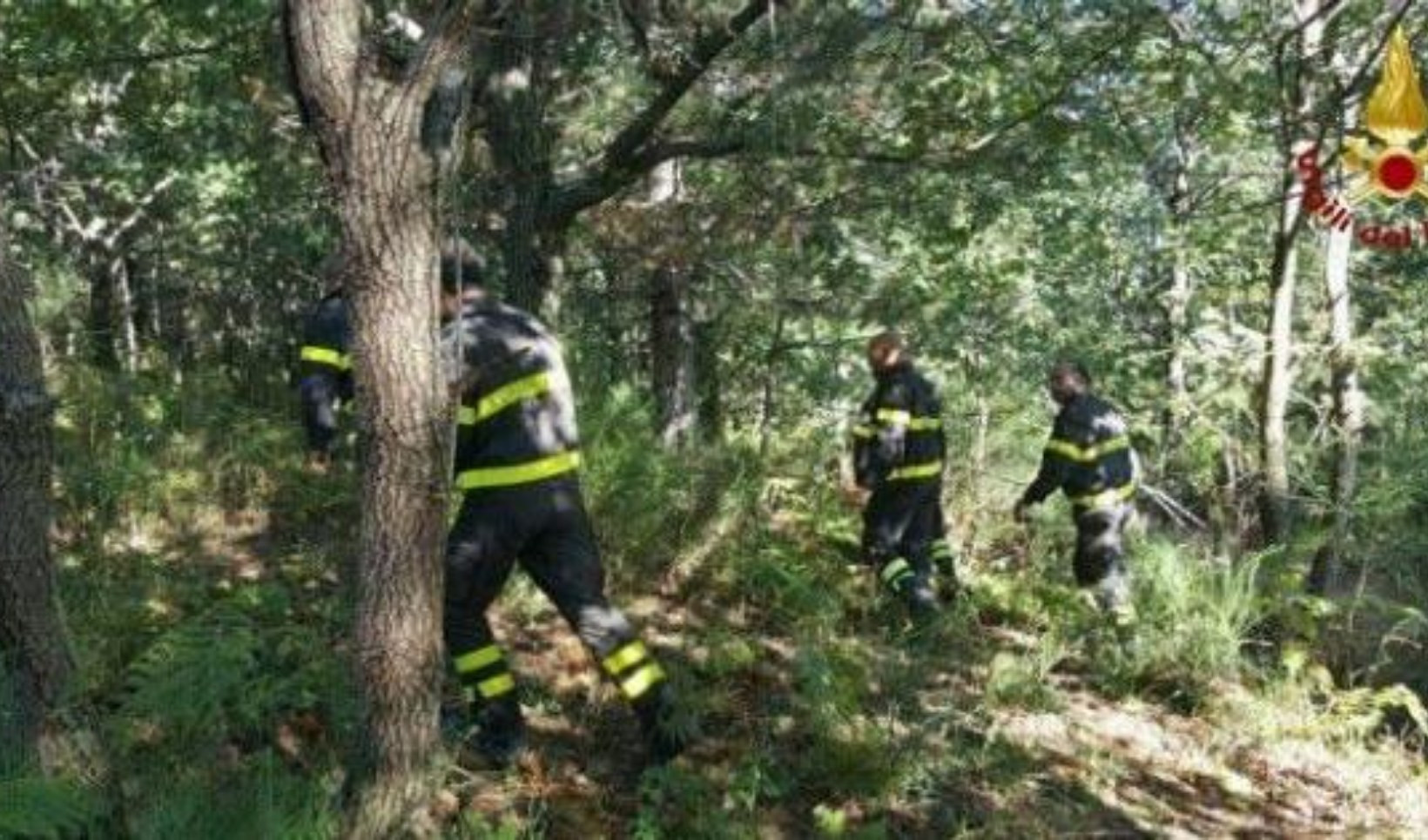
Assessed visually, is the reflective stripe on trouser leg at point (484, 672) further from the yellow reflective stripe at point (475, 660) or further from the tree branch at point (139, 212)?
the tree branch at point (139, 212)

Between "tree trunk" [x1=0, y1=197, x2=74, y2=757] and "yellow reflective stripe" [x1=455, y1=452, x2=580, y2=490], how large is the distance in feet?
5.22

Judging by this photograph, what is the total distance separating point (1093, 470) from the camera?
9570 millimetres

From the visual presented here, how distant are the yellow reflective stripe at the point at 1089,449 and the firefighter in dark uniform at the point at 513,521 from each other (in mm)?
4627

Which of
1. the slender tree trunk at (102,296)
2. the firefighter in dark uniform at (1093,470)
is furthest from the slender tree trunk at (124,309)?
the firefighter in dark uniform at (1093,470)

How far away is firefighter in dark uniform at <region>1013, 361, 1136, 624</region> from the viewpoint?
9523mm

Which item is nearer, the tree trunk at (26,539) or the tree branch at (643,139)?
the tree trunk at (26,539)

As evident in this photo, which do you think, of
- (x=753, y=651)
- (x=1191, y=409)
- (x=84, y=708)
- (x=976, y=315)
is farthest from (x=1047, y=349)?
(x=84, y=708)

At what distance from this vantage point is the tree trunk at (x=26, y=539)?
171 inches

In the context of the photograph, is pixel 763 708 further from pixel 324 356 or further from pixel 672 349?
pixel 672 349

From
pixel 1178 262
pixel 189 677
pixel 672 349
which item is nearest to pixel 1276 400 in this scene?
pixel 672 349

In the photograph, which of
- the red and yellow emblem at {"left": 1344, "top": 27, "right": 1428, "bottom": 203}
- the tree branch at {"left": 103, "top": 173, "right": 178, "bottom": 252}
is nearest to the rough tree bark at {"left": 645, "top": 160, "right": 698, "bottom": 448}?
the tree branch at {"left": 103, "top": 173, "right": 178, "bottom": 252}

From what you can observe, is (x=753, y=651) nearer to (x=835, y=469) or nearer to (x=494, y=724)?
(x=494, y=724)

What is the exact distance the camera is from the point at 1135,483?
9.82 metres

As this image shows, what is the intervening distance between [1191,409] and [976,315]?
12.0ft
